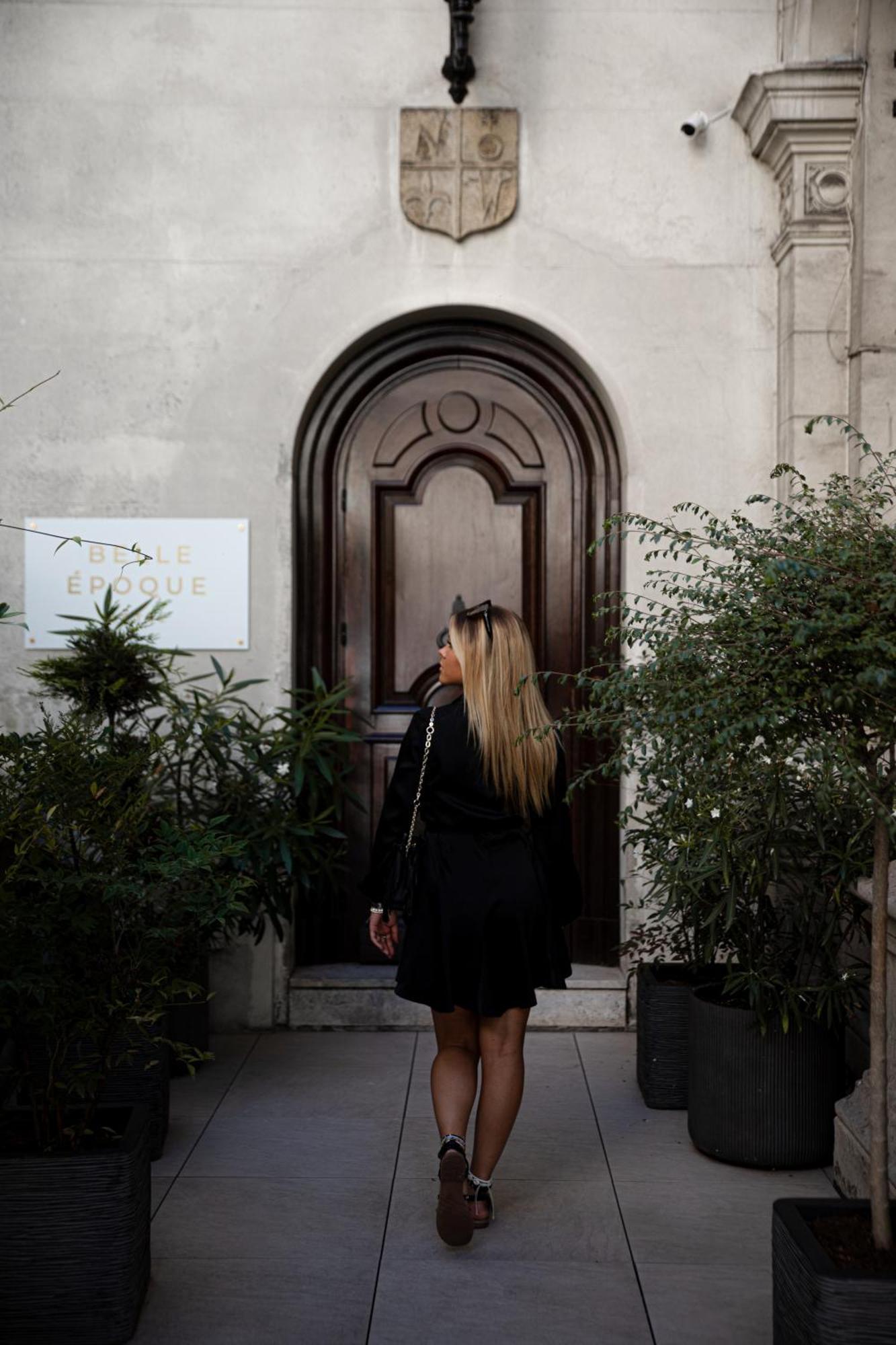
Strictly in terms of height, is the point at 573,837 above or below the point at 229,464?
below

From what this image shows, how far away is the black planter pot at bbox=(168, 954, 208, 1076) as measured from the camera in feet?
16.3

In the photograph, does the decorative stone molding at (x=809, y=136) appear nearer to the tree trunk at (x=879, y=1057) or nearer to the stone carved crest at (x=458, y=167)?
the stone carved crest at (x=458, y=167)

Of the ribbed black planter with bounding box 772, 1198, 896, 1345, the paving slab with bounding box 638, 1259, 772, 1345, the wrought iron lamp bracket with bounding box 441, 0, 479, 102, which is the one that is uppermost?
the wrought iron lamp bracket with bounding box 441, 0, 479, 102

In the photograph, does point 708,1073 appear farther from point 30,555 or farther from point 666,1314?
point 30,555

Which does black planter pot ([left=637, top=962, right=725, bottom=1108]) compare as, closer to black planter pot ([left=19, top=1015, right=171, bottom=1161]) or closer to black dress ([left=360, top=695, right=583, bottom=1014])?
black dress ([left=360, top=695, right=583, bottom=1014])

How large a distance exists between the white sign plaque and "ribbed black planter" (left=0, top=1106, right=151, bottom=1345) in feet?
9.85

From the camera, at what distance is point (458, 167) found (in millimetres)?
5617

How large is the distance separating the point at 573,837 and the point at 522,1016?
2.42m

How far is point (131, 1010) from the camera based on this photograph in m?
3.14

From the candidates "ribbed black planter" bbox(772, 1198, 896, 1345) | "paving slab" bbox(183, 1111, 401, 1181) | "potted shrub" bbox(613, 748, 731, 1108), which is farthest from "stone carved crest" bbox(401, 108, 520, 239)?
"ribbed black planter" bbox(772, 1198, 896, 1345)

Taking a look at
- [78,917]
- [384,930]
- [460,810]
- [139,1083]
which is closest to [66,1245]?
[78,917]

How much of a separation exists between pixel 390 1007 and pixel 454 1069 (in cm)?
210

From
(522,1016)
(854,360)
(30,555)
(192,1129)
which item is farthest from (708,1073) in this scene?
(30,555)

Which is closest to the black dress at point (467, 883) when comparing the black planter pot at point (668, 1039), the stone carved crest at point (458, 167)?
the black planter pot at point (668, 1039)
